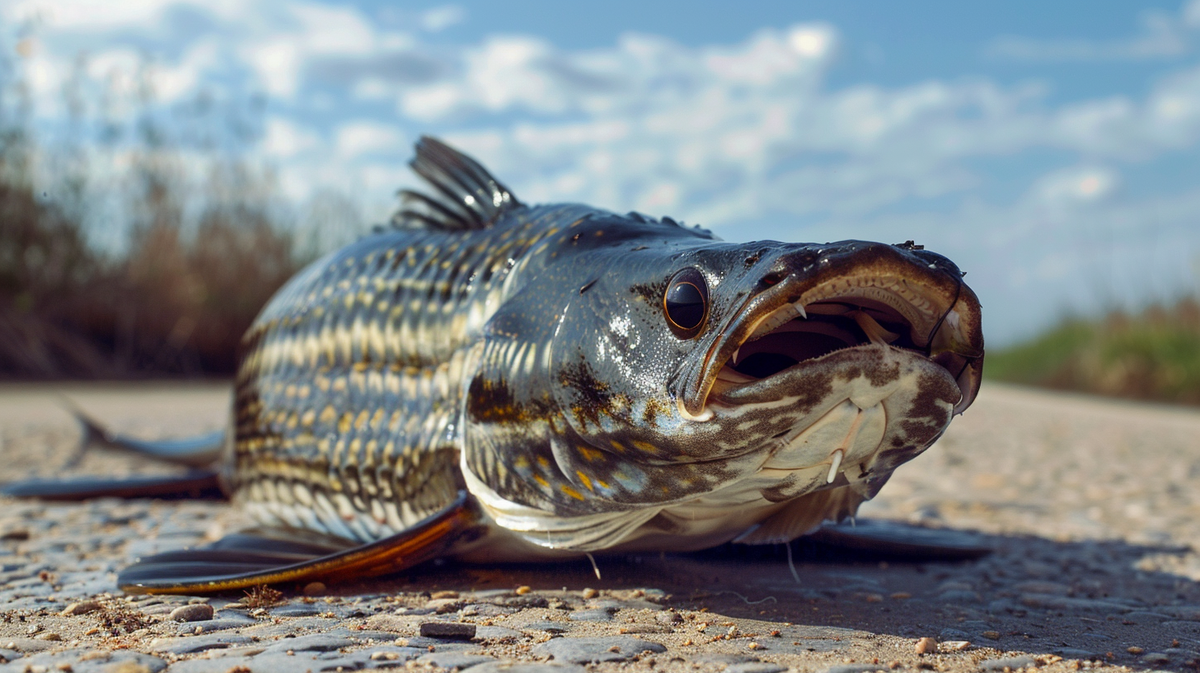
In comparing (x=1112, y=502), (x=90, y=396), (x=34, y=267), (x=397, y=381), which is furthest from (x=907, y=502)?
(x=34, y=267)

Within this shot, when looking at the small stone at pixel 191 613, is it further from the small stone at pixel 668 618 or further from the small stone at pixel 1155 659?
the small stone at pixel 1155 659

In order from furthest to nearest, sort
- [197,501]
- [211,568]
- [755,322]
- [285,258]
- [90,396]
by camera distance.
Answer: [285,258] → [90,396] → [197,501] → [211,568] → [755,322]

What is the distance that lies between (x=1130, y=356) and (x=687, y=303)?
16.2 m

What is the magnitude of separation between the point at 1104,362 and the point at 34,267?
55.7 ft

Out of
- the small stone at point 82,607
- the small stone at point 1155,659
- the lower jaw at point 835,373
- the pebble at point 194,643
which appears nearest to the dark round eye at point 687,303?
the lower jaw at point 835,373

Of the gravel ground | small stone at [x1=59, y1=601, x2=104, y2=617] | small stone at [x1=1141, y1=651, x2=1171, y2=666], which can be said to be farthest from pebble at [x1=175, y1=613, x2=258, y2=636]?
small stone at [x1=1141, y1=651, x2=1171, y2=666]

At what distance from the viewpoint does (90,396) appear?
38.1 ft

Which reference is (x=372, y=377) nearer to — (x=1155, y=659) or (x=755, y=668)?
(x=755, y=668)

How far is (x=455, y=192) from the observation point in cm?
368

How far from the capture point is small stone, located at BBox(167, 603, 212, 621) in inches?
98.0

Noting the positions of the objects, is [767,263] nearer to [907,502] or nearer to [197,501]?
[907,502]

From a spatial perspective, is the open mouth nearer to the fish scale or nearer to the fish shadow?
the fish shadow

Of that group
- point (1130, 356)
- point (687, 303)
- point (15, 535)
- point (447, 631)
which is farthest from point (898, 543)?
point (1130, 356)

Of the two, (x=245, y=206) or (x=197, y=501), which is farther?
(x=245, y=206)
